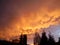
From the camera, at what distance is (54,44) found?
1516 inches

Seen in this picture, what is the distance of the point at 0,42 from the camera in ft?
119

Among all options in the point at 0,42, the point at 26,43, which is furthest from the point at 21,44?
the point at 0,42

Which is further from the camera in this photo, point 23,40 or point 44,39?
point 44,39

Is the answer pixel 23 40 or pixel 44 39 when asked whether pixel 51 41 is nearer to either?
pixel 44 39

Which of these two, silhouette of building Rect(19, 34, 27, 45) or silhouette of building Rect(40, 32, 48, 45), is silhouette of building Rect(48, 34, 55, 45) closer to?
silhouette of building Rect(40, 32, 48, 45)

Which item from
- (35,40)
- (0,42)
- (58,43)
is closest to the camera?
(0,42)

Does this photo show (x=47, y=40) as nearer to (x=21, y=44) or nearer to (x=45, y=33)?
(x=45, y=33)

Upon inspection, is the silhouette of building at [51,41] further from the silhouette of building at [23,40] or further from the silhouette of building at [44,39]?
the silhouette of building at [23,40]

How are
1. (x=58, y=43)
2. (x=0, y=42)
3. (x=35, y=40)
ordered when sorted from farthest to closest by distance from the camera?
(x=35, y=40)
(x=58, y=43)
(x=0, y=42)

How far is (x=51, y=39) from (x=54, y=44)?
255 cm

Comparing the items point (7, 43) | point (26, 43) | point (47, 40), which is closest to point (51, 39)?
point (47, 40)

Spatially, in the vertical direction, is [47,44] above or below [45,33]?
below

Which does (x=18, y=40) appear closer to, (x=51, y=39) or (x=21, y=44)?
(x=21, y=44)

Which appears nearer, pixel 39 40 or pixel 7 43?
pixel 7 43
